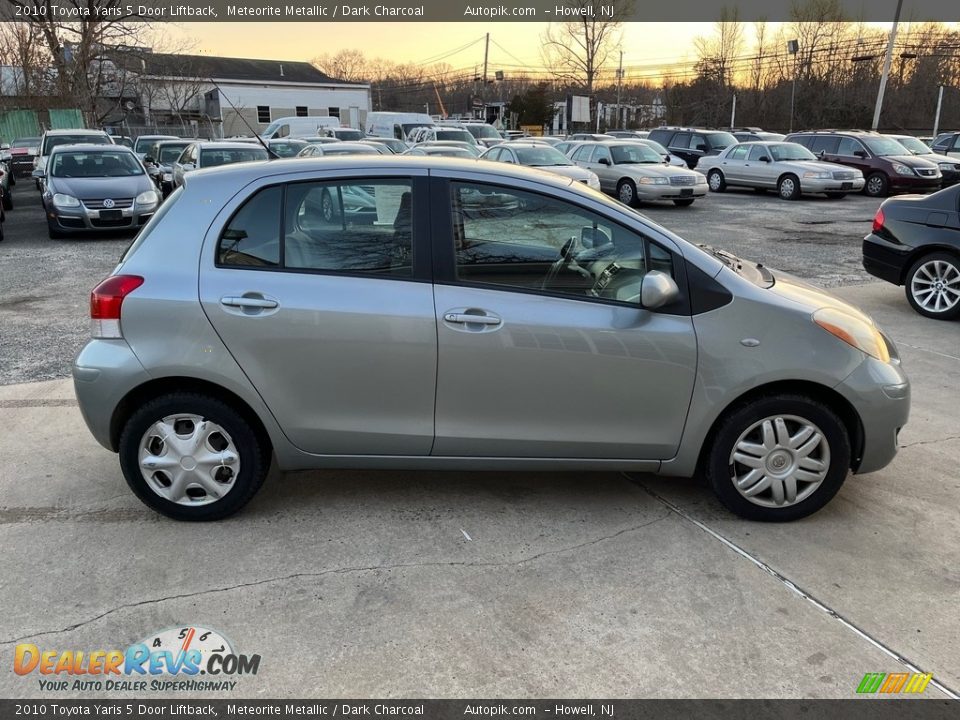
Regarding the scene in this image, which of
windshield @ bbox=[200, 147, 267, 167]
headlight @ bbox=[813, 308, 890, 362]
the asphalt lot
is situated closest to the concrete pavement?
the asphalt lot

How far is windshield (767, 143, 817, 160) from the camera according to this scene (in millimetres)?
21286

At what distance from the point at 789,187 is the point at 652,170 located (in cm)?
514

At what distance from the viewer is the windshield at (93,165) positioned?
13.1m

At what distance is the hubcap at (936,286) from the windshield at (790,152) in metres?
14.7

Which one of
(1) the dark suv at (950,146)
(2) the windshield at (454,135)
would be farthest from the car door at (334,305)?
(1) the dark suv at (950,146)

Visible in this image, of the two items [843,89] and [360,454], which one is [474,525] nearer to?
[360,454]

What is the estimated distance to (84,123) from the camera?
3359 cm

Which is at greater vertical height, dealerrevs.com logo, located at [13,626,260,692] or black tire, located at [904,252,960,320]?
black tire, located at [904,252,960,320]

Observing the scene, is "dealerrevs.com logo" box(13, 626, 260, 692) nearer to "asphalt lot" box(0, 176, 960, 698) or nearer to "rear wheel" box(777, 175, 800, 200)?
"asphalt lot" box(0, 176, 960, 698)

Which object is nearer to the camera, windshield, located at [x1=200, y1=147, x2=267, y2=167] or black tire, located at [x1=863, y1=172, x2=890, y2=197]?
windshield, located at [x1=200, y1=147, x2=267, y2=167]

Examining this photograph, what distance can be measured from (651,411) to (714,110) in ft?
203

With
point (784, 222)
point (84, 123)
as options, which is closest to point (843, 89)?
point (784, 222)

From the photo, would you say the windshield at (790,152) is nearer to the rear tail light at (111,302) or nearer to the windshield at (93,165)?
the windshield at (93,165)
